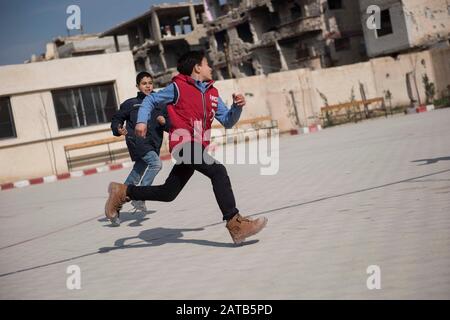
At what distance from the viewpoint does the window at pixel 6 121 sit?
2253cm

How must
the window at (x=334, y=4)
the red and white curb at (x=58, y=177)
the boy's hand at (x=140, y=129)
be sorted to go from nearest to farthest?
the boy's hand at (x=140, y=129) < the red and white curb at (x=58, y=177) < the window at (x=334, y=4)

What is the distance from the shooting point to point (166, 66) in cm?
5597

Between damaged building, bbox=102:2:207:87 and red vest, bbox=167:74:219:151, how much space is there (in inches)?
1930

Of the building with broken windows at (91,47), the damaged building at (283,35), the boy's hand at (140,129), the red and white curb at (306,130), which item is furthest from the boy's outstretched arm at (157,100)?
the building with broken windows at (91,47)

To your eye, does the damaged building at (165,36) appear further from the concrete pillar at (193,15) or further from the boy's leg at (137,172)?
the boy's leg at (137,172)

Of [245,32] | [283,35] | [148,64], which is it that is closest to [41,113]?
[283,35]

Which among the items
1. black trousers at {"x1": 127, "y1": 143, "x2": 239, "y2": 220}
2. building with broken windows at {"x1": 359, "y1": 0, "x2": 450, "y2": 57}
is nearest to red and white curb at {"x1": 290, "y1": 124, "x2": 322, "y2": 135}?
building with broken windows at {"x1": 359, "y1": 0, "x2": 450, "y2": 57}

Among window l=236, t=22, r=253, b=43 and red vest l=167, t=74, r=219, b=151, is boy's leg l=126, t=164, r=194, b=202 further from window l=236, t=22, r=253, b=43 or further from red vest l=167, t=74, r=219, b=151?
window l=236, t=22, r=253, b=43

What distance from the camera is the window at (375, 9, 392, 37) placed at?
3762 centimetres

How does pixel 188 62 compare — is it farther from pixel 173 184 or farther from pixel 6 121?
pixel 6 121

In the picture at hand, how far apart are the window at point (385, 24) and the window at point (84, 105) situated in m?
20.9

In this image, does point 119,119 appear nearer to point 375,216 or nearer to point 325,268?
point 375,216

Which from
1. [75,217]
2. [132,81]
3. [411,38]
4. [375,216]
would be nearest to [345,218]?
[375,216]
